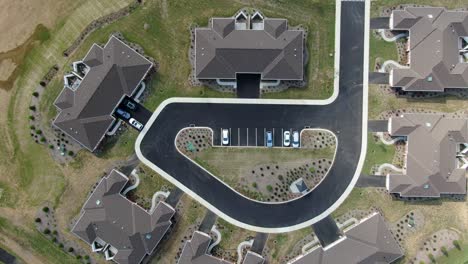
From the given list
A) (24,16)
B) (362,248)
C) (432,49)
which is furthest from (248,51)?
(24,16)

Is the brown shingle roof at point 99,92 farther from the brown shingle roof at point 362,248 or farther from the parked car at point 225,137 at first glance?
the brown shingle roof at point 362,248

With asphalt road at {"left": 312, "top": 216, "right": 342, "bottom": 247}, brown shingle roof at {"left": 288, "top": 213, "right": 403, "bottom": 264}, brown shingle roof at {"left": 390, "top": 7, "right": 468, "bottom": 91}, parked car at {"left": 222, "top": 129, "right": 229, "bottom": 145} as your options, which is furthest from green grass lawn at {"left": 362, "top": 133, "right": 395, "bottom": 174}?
parked car at {"left": 222, "top": 129, "right": 229, "bottom": 145}

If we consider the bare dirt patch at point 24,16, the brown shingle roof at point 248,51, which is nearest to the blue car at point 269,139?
the brown shingle roof at point 248,51

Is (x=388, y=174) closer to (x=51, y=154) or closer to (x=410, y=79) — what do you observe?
(x=410, y=79)

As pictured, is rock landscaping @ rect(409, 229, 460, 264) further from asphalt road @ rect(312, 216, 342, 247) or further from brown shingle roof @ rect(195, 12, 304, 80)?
brown shingle roof @ rect(195, 12, 304, 80)

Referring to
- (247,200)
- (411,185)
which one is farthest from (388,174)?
(247,200)

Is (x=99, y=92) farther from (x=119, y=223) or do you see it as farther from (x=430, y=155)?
(x=430, y=155)
